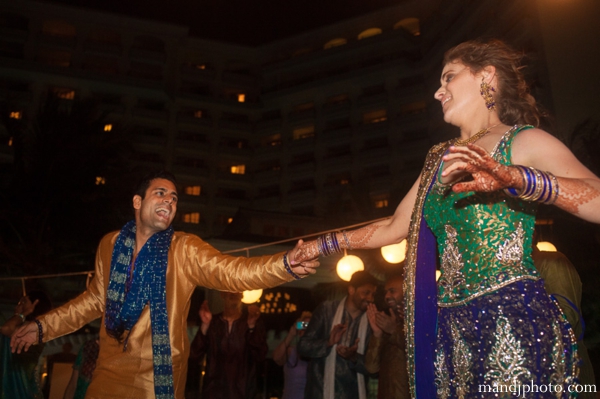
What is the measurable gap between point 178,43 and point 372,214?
33269 mm

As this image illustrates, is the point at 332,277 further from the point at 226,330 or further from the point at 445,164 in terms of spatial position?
the point at 445,164

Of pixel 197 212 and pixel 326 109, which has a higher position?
pixel 326 109

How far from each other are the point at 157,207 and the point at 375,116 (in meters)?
41.8

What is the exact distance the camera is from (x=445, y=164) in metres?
2.60

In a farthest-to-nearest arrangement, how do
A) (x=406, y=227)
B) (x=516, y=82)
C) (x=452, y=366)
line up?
(x=406, y=227) → (x=516, y=82) → (x=452, y=366)

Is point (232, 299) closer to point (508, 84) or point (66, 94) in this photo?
point (508, 84)

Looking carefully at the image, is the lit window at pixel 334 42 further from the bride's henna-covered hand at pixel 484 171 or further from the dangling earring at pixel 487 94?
the bride's henna-covered hand at pixel 484 171

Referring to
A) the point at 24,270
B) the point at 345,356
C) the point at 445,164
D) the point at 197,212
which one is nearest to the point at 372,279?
the point at 345,356

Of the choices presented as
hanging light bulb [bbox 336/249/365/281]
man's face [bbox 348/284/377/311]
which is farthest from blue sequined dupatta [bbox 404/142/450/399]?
hanging light bulb [bbox 336/249/365/281]

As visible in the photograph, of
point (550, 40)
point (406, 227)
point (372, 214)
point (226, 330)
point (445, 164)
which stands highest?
point (550, 40)

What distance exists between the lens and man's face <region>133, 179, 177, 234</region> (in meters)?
4.04

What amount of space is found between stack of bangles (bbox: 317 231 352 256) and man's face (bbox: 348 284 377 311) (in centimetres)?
318

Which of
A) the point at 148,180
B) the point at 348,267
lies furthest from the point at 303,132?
the point at 148,180

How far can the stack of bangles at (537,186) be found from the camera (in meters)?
1.96
